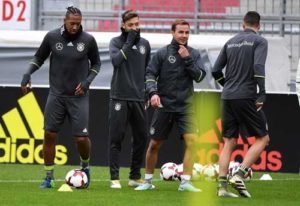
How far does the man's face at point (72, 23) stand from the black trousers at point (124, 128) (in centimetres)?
110

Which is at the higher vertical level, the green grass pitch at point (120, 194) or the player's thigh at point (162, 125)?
the player's thigh at point (162, 125)

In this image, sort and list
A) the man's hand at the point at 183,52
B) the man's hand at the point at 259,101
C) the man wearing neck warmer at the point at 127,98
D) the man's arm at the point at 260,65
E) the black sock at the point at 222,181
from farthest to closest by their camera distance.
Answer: the man wearing neck warmer at the point at 127,98, the man's hand at the point at 183,52, the black sock at the point at 222,181, the man's arm at the point at 260,65, the man's hand at the point at 259,101

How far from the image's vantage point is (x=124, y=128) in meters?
13.8

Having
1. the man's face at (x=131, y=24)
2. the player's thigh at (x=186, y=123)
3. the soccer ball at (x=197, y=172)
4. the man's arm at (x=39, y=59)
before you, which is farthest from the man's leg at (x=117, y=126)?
the soccer ball at (x=197, y=172)

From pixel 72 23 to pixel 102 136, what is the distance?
5.15 metres

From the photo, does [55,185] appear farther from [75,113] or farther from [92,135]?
[92,135]

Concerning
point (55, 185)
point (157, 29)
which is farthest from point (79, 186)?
point (157, 29)

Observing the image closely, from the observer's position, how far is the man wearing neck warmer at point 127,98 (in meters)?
13.7

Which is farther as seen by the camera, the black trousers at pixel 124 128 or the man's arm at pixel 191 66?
the black trousers at pixel 124 128

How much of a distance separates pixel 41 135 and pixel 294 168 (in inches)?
165

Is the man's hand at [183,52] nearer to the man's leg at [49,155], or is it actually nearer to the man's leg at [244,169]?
the man's leg at [244,169]

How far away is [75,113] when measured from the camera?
527 inches

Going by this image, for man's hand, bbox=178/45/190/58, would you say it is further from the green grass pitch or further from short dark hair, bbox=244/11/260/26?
the green grass pitch

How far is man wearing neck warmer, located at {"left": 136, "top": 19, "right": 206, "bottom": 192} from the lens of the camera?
523 inches
